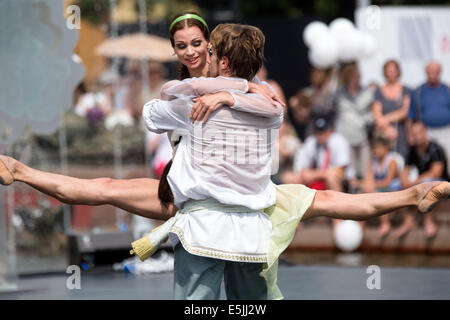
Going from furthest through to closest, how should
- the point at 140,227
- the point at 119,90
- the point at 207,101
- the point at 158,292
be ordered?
the point at 119,90, the point at 140,227, the point at 158,292, the point at 207,101

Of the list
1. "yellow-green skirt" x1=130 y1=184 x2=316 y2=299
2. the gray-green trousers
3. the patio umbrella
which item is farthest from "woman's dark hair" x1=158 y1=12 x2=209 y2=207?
the patio umbrella

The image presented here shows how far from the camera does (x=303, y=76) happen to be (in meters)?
14.4

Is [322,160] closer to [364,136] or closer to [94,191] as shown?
[364,136]

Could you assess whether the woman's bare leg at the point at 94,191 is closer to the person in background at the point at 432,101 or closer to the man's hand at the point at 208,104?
the man's hand at the point at 208,104

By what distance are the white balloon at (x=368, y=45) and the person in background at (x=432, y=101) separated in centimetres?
109

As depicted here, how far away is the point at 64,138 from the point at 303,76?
140 inches

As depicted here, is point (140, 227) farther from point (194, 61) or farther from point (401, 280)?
point (194, 61)

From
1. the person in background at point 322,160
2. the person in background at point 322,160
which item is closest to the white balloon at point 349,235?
the person in background at point 322,160

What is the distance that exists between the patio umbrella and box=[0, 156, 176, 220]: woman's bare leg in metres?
9.46

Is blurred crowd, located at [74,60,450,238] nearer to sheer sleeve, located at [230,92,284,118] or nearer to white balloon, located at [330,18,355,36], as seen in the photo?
Result: white balloon, located at [330,18,355,36]

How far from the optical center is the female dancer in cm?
509

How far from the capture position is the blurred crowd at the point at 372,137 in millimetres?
10383

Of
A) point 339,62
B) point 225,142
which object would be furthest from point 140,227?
point 225,142

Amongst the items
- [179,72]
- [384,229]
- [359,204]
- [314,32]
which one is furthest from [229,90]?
[314,32]
